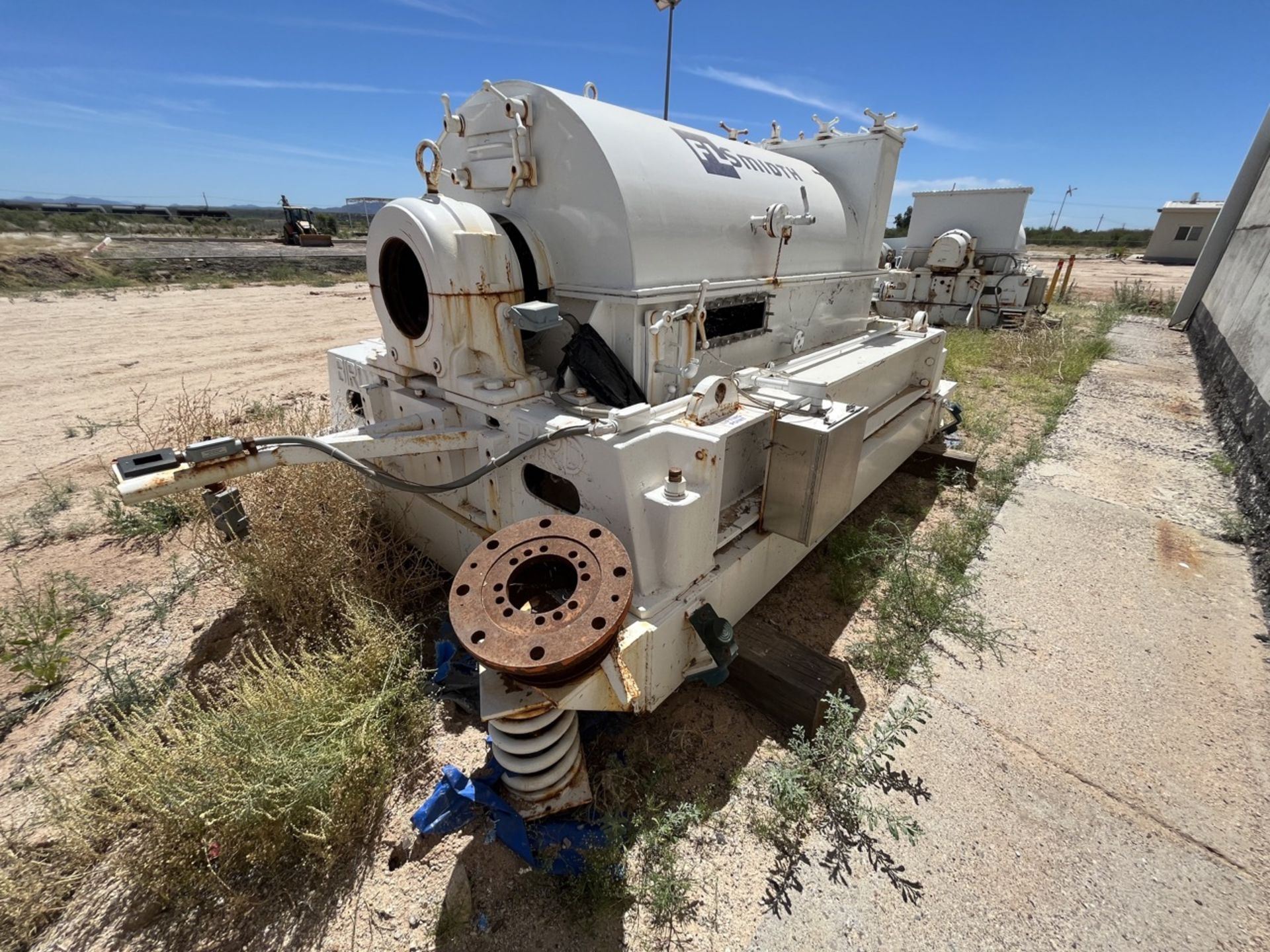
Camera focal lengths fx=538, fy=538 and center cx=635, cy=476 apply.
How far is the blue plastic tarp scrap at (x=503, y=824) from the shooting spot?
6.42 feet

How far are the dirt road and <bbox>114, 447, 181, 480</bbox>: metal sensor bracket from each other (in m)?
4.15

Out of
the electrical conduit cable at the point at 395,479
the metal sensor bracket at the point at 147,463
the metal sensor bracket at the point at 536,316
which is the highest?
the metal sensor bracket at the point at 536,316

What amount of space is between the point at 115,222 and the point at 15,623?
51458 millimetres

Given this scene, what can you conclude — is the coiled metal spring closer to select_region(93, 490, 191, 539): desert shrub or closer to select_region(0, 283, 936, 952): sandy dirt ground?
select_region(0, 283, 936, 952): sandy dirt ground

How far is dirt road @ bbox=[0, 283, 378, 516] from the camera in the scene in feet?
18.2

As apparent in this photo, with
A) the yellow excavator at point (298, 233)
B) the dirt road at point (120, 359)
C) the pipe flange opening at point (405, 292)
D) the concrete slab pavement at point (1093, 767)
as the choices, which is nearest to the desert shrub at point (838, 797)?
the concrete slab pavement at point (1093, 767)

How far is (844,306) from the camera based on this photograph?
4203mm

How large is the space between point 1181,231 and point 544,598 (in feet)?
138

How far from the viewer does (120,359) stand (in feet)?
29.2

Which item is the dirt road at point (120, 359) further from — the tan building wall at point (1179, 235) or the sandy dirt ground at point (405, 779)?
the tan building wall at point (1179, 235)

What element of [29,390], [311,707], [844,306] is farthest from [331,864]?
[29,390]

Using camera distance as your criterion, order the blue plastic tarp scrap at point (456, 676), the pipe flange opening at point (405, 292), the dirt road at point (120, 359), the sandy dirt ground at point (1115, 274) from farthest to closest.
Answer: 1. the sandy dirt ground at point (1115, 274)
2. the dirt road at point (120, 359)
3. the pipe flange opening at point (405, 292)
4. the blue plastic tarp scrap at point (456, 676)

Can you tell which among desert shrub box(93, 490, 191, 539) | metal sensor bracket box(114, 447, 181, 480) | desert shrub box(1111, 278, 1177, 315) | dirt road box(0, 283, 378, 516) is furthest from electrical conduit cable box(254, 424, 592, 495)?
desert shrub box(1111, 278, 1177, 315)

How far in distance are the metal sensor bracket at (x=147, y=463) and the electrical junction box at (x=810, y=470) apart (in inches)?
91.9
